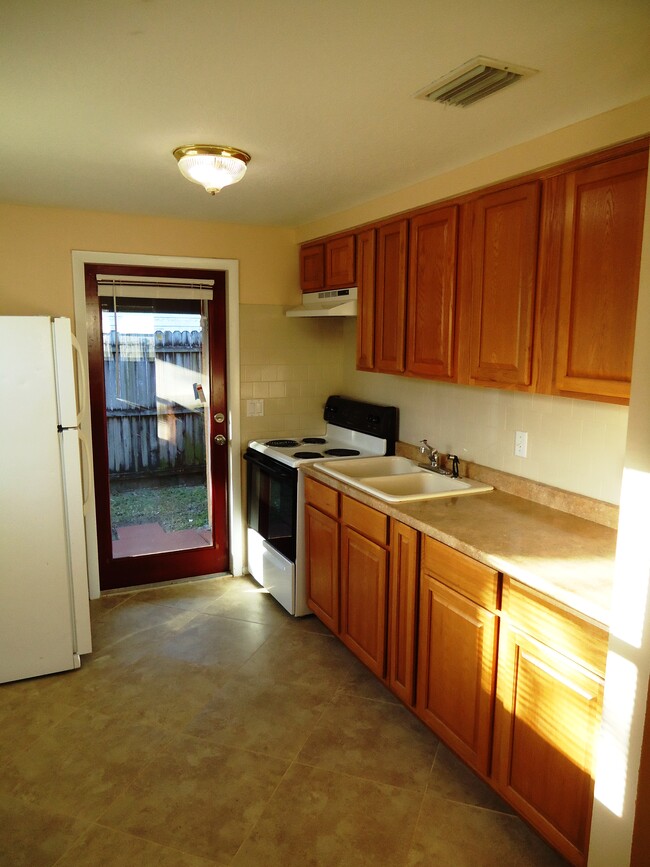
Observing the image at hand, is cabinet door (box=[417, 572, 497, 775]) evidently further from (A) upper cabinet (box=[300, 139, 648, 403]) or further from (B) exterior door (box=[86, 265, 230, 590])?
(B) exterior door (box=[86, 265, 230, 590])

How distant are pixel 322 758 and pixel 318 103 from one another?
240 centimetres

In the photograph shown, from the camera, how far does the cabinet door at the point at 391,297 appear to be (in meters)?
3.12


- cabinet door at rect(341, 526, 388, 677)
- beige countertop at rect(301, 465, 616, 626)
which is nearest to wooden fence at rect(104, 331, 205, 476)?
cabinet door at rect(341, 526, 388, 677)

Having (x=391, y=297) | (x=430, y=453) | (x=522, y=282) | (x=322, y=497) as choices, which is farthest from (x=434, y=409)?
(x=522, y=282)

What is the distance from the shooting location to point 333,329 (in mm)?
4426

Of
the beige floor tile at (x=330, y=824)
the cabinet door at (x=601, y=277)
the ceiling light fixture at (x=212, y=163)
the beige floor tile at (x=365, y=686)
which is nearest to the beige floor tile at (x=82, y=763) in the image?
the beige floor tile at (x=330, y=824)

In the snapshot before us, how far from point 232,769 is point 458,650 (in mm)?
1007

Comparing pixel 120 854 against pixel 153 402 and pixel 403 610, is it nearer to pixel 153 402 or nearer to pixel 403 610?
pixel 403 610

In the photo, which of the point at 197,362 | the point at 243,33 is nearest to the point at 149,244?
the point at 197,362

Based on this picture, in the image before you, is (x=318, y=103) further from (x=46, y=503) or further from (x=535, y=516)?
(x=46, y=503)

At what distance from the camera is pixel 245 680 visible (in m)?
3.07

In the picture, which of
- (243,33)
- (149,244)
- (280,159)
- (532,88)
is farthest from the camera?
(149,244)

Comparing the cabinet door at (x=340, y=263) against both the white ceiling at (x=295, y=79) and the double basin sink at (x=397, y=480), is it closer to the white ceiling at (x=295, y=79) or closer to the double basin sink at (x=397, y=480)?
the white ceiling at (x=295, y=79)

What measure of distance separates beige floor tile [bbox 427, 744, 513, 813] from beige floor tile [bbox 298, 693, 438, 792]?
39mm
